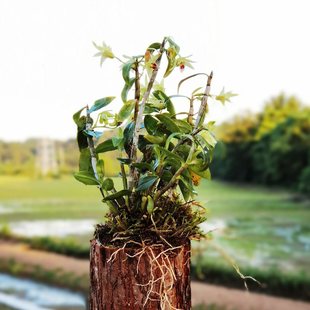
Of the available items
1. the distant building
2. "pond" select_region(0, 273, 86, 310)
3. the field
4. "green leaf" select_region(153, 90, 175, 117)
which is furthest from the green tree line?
"green leaf" select_region(153, 90, 175, 117)

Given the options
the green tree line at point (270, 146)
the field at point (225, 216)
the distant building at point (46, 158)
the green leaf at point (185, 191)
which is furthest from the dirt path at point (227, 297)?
the green leaf at point (185, 191)

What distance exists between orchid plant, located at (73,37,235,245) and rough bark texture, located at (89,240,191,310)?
0.02m

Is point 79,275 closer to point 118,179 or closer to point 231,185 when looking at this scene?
point 231,185

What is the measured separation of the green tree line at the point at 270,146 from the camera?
4027mm

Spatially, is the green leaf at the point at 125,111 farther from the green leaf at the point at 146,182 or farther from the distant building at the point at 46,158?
the distant building at the point at 46,158

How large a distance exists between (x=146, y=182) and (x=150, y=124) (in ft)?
0.30

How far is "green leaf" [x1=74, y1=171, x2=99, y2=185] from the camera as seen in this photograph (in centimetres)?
78

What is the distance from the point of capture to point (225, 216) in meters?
3.94

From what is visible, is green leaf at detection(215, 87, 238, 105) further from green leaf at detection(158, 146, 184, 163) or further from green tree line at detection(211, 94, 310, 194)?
green tree line at detection(211, 94, 310, 194)

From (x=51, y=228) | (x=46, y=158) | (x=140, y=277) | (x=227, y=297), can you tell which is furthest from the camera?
(x=51, y=228)

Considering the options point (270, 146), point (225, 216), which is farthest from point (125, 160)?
point (270, 146)

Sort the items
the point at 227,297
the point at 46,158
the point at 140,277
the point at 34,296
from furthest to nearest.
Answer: the point at 46,158 < the point at 34,296 < the point at 227,297 < the point at 140,277

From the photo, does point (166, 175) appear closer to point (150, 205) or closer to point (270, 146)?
point (150, 205)

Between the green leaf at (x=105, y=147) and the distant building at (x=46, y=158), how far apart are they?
3.14m
